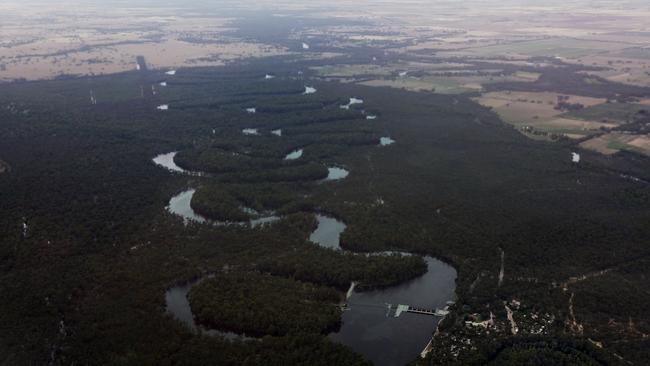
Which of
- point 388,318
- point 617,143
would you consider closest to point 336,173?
point 388,318

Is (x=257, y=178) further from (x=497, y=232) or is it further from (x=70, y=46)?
(x=70, y=46)

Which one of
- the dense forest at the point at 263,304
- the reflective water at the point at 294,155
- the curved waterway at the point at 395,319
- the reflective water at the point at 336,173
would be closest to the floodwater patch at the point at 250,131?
the reflective water at the point at 294,155

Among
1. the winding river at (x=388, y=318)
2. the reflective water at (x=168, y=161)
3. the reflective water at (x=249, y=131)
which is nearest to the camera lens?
the winding river at (x=388, y=318)

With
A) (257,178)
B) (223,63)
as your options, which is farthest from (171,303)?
(223,63)

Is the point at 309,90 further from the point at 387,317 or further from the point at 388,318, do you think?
the point at 388,318

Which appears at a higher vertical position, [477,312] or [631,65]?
[631,65]

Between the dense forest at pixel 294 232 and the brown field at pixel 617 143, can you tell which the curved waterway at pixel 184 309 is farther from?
the brown field at pixel 617 143

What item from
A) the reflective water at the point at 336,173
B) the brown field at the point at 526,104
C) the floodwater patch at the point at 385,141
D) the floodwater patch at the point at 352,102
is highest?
the floodwater patch at the point at 352,102

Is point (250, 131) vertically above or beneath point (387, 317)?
above
